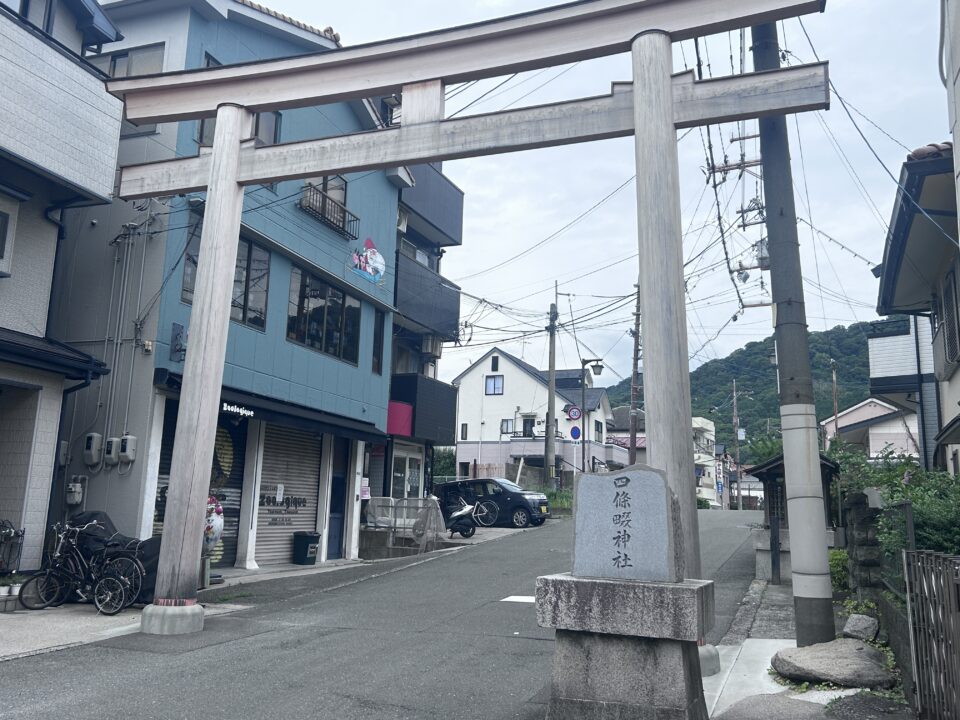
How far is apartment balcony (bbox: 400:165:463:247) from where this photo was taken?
25.7m

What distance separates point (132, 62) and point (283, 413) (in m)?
7.73

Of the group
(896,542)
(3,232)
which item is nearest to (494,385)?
(3,232)

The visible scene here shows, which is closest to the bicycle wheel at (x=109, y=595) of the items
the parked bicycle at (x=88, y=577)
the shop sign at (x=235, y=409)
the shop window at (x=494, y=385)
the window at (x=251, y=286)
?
the parked bicycle at (x=88, y=577)

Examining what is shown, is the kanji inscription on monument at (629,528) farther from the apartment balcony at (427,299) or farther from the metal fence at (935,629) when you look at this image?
the apartment balcony at (427,299)

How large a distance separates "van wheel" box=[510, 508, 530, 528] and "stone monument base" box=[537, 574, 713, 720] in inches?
846

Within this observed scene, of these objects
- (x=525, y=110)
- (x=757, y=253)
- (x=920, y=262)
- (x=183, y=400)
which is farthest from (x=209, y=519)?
(x=757, y=253)

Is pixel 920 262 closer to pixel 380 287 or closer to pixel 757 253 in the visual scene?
pixel 380 287

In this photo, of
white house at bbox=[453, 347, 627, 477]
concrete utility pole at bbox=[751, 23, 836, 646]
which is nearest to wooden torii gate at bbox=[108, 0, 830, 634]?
concrete utility pole at bbox=[751, 23, 836, 646]

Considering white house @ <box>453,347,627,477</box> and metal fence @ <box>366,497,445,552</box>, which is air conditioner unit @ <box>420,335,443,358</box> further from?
white house @ <box>453,347,627,477</box>

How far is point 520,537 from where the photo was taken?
75.6ft

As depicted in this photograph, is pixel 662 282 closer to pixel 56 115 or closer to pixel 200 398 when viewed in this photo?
pixel 200 398

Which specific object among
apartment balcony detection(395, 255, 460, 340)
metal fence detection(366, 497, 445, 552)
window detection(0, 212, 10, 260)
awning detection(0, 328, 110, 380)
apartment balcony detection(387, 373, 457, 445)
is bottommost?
metal fence detection(366, 497, 445, 552)

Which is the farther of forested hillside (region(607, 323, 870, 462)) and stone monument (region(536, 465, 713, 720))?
forested hillside (region(607, 323, 870, 462))

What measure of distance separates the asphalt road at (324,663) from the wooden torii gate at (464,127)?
131 cm
